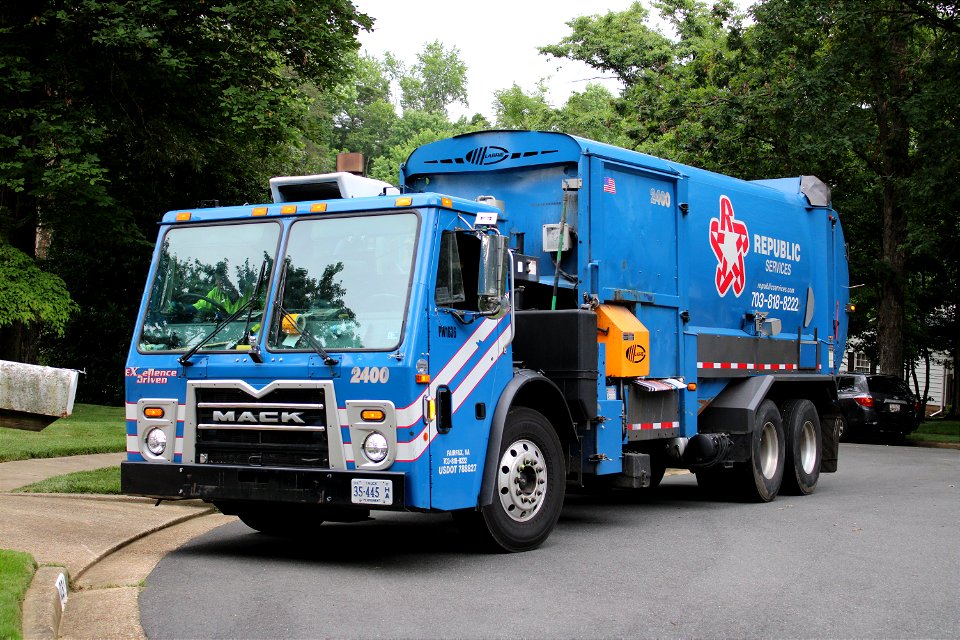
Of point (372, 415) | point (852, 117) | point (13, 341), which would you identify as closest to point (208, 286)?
point (372, 415)

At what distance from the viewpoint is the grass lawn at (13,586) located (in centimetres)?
588

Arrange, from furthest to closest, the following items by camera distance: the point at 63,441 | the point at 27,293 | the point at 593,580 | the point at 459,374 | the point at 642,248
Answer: the point at 27,293 < the point at 63,441 < the point at 642,248 < the point at 459,374 < the point at 593,580

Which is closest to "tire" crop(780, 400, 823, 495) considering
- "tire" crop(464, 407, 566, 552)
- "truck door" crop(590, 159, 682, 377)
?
"truck door" crop(590, 159, 682, 377)

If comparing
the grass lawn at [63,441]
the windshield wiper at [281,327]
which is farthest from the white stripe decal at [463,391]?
the grass lawn at [63,441]

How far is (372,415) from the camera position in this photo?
791 cm

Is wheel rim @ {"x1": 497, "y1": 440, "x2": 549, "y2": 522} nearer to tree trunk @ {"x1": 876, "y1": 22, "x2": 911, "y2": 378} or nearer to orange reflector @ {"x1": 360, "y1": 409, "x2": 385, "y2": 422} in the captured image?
orange reflector @ {"x1": 360, "y1": 409, "x2": 385, "y2": 422}

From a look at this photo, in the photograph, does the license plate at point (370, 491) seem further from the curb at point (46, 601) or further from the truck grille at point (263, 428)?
the curb at point (46, 601)

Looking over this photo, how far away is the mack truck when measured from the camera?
26.4 feet

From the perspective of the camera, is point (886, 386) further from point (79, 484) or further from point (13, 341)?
point (79, 484)

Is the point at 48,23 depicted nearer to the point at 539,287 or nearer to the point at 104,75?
the point at 104,75

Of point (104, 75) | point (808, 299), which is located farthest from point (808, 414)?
point (104, 75)

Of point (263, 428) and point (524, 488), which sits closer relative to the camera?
point (263, 428)

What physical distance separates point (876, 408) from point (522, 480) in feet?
61.8

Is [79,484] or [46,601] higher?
[79,484]
